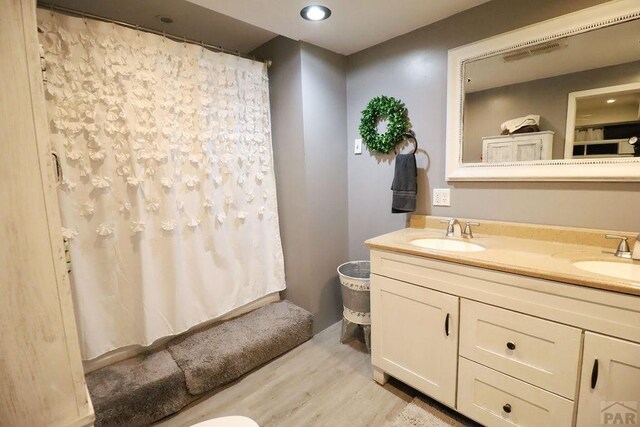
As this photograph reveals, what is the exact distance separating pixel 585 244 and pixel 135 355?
251 cm

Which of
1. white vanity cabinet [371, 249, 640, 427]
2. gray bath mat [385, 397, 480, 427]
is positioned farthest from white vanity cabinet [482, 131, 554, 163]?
gray bath mat [385, 397, 480, 427]

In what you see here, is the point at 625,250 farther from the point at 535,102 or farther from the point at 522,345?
the point at 535,102

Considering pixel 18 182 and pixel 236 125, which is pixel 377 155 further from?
pixel 18 182

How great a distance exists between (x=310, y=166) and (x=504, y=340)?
4.95 feet

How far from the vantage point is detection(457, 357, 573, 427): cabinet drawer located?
1.16 meters

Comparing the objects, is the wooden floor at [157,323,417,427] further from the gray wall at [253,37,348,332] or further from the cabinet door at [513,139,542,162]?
the cabinet door at [513,139,542,162]

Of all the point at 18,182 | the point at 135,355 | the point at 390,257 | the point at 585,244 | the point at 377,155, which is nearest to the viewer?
the point at 18,182

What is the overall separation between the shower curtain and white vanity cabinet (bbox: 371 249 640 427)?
3.53 ft

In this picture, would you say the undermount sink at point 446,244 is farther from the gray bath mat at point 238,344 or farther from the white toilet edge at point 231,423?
the white toilet edge at point 231,423

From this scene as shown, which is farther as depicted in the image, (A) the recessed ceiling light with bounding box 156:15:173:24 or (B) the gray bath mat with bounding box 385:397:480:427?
(A) the recessed ceiling light with bounding box 156:15:173:24

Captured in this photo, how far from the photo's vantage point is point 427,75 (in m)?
1.91

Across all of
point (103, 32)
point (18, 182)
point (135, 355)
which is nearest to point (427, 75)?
point (103, 32)

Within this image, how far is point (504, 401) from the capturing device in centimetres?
128

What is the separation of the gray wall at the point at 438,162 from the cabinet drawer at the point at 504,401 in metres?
0.83
